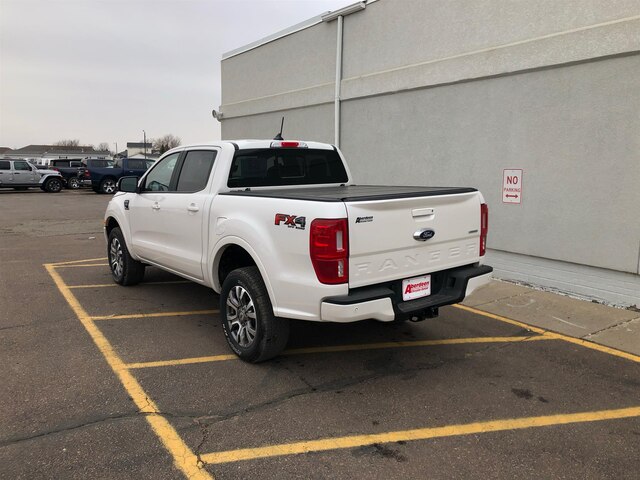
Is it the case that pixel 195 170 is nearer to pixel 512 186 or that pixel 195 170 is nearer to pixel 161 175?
pixel 161 175

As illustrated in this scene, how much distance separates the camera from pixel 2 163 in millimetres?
26469

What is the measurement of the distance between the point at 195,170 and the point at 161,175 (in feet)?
2.77

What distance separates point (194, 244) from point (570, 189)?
16.1ft

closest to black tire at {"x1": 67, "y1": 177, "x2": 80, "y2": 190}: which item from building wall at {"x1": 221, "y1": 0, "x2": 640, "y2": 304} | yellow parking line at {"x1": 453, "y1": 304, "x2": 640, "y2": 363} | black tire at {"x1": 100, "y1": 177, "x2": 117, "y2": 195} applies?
black tire at {"x1": 100, "y1": 177, "x2": 117, "y2": 195}

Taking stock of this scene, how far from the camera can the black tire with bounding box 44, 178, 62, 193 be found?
89.5ft

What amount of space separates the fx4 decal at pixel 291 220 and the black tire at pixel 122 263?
358 cm

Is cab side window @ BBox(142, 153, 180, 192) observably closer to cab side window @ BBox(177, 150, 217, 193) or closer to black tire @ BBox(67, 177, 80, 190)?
cab side window @ BBox(177, 150, 217, 193)

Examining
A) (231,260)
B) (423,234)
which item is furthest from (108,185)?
(423,234)

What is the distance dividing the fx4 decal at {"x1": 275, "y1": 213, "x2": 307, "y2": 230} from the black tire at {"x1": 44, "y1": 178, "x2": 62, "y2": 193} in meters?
27.8

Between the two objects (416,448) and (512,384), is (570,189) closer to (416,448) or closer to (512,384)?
(512,384)

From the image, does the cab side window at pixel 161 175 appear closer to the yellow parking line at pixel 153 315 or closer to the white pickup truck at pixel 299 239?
the white pickup truck at pixel 299 239

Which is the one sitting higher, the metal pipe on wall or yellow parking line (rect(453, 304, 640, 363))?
the metal pipe on wall

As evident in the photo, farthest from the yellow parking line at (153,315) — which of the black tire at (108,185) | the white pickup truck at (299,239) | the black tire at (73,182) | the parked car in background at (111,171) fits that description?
the black tire at (73,182)

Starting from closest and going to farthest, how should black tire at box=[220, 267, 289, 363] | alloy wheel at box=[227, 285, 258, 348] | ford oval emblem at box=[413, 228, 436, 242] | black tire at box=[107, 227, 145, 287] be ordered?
ford oval emblem at box=[413, 228, 436, 242], black tire at box=[220, 267, 289, 363], alloy wheel at box=[227, 285, 258, 348], black tire at box=[107, 227, 145, 287]
